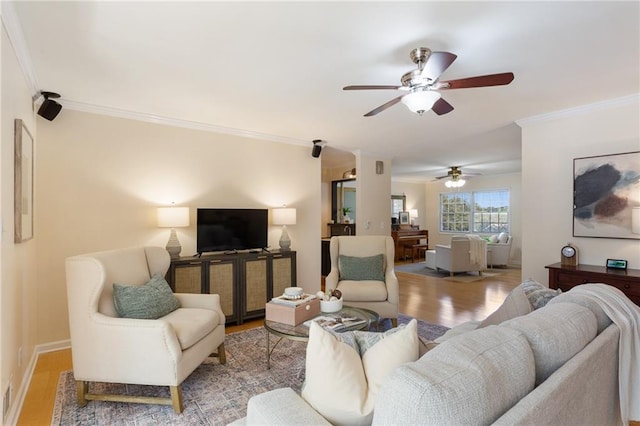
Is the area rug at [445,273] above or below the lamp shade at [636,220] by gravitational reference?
below

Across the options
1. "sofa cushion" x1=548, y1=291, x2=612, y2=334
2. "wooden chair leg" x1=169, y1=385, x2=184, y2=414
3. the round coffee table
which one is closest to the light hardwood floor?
"wooden chair leg" x1=169, y1=385, x2=184, y2=414

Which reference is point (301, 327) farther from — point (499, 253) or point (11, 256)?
point (499, 253)

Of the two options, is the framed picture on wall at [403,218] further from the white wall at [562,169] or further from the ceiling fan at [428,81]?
the ceiling fan at [428,81]

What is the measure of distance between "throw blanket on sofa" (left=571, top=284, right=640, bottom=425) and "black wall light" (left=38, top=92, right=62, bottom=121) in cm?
420

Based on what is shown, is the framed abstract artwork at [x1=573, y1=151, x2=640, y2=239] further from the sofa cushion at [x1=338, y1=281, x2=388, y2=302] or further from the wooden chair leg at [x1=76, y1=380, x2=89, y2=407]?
the wooden chair leg at [x1=76, y1=380, x2=89, y2=407]

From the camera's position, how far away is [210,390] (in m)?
2.50

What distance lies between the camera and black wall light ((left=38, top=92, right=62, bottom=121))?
308 cm

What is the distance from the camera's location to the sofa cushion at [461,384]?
81 cm

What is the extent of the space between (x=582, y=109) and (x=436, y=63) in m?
2.47

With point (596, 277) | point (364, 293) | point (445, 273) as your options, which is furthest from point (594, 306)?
point (445, 273)

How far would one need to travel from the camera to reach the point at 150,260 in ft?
9.71

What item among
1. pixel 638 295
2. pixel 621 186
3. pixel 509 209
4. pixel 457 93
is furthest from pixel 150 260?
pixel 509 209

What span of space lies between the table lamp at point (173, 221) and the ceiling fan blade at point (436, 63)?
→ 2763 millimetres

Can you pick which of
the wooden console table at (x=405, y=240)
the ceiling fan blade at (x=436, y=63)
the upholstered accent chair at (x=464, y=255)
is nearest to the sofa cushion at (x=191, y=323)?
the ceiling fan blade at (x=436, y=63)
